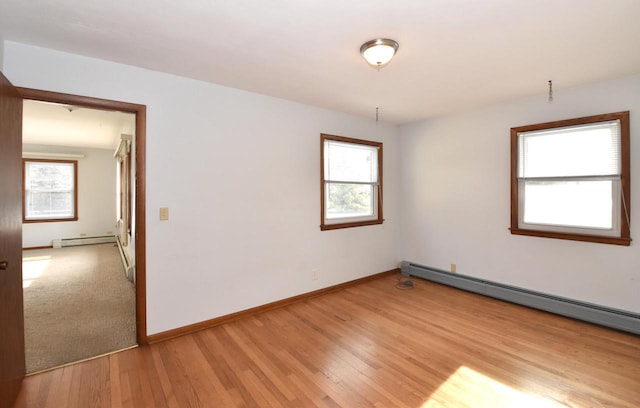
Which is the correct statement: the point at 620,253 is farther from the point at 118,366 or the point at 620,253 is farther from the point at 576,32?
the point at 118,366

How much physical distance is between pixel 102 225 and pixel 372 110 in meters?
7.69

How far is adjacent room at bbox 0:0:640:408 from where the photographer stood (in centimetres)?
189

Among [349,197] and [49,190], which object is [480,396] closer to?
[349,197]

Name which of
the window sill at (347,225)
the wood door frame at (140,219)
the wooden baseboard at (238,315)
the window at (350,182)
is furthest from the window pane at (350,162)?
the wood door frame at (140,219)

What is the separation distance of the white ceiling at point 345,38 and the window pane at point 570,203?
1.07 meters

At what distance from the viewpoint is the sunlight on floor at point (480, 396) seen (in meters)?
1.83

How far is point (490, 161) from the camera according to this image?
373 centimetres

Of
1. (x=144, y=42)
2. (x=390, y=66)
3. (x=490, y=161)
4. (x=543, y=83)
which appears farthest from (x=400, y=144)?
(x=144, y=42)

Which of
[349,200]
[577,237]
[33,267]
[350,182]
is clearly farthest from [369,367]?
[33,267]

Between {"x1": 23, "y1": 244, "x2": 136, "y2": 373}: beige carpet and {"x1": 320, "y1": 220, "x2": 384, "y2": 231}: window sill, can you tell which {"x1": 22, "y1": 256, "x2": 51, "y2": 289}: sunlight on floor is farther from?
{"x1": 320, "y1": 220, "x2": 384, "y2": 231}: window sill

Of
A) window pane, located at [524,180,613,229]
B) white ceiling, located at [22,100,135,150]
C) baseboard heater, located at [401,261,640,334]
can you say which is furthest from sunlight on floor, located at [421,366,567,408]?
white ceiling, located at [22,100,135,150]

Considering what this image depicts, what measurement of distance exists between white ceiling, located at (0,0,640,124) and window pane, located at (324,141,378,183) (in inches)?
43.2

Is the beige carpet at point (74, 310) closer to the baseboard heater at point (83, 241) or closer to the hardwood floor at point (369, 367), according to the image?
the hardwood floor at point (369, 367)

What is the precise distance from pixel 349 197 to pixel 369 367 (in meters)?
2.42
